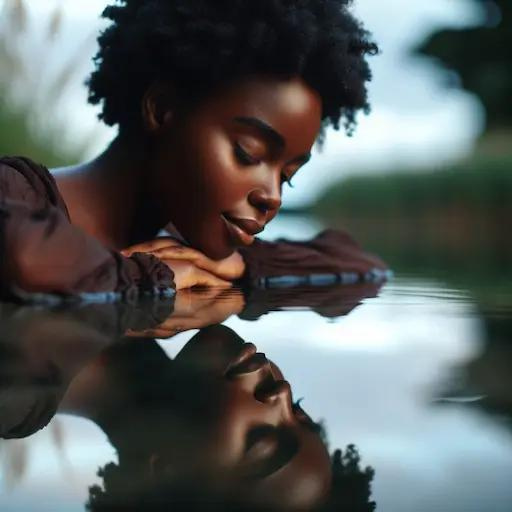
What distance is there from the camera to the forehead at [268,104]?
1.09 meters

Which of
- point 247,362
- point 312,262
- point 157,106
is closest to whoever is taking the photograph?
point 247,362

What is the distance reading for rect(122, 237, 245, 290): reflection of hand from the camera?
3.78 ft

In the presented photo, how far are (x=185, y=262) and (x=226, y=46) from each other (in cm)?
30

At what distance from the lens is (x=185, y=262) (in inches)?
46.9

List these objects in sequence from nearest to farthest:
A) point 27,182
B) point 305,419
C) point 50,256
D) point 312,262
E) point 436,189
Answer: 1. point 305,419
2. point 50,256
3. point 27,182
4. point 312,262
5. point 436,189

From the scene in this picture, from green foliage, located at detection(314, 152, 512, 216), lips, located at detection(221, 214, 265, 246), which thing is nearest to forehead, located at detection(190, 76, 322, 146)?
lips, located at detection(221, 214, 265, 246)

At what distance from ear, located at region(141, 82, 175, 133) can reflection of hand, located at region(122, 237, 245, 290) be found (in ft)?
0.52

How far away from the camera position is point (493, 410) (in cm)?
41

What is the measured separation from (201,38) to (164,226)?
27 centimetres

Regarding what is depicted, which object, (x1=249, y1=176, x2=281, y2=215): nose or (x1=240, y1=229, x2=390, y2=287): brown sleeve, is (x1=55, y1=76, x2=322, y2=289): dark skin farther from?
(x1=240, y1=229, x2=390, y2=287): brown sleeve

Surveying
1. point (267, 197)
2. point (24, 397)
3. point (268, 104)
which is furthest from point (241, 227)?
point (24, 397)

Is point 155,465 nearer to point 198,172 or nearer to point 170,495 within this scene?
point 170,495

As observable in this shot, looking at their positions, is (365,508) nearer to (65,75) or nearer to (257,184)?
(257,184)

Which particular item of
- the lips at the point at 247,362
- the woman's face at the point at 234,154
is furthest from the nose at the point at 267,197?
the lips at the point at 247,362
